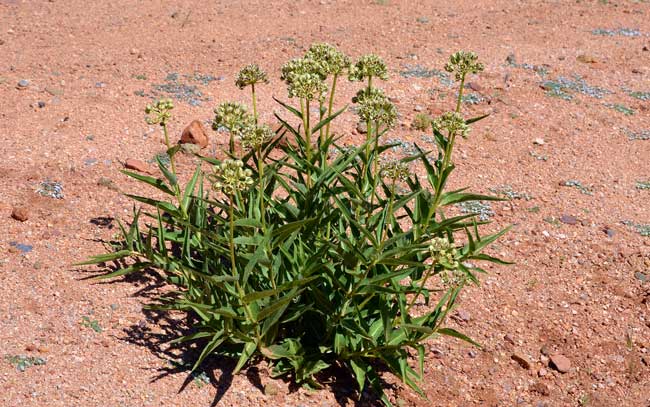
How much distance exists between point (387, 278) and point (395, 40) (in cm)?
683

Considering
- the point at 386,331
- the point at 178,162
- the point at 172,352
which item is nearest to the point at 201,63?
the point at 178,162

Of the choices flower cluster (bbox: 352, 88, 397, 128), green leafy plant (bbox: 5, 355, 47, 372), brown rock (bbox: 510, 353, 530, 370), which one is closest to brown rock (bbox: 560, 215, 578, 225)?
brown rock (bbox: 510, 353, 530, 370)

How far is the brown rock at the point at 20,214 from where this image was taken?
18.3 feet

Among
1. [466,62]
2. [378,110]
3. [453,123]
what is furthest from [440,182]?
[466,62]

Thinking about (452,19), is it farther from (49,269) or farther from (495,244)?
(49,269)

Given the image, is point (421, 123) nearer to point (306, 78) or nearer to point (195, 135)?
point (195, 135)

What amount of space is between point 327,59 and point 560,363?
9.16 ft

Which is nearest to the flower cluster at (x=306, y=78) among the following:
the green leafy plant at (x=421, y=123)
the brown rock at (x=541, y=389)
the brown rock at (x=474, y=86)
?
the brown rock at (x=541, y=389)

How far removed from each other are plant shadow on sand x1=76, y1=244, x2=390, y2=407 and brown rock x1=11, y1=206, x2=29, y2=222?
1504 mm

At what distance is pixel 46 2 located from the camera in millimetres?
10586

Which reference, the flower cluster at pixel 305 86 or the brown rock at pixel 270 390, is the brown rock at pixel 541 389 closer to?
the brown rock at pixel 270 390

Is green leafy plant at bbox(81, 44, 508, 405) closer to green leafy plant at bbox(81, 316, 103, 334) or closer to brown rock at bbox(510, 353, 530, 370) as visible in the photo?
green leafy plant at bbox(81, 316, 103, 334)

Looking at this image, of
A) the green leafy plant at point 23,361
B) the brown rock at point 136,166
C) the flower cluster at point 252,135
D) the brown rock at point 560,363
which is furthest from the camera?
the brown rock at point 136,166

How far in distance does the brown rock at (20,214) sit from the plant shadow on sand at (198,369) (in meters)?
1.50
